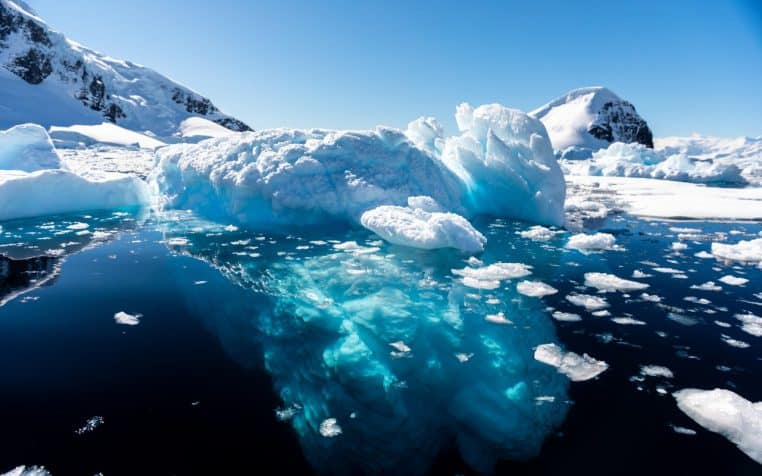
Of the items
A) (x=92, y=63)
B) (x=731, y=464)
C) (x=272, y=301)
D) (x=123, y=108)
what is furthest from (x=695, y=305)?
(x=92, y=63)

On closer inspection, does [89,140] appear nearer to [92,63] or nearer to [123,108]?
[123,108]

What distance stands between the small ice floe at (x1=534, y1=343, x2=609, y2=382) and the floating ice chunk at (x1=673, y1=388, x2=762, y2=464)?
0.56 meters

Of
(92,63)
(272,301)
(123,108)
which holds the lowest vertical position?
(272,301)

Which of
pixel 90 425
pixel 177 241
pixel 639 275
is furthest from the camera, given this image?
pixel 177 241

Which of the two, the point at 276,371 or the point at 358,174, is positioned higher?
the point at 358,174

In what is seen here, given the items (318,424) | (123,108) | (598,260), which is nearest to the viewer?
(318,424)

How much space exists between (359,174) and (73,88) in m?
69.8

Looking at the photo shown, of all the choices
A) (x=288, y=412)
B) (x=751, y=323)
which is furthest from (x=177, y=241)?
(x=751, y=323)

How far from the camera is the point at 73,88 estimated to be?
58781 mm

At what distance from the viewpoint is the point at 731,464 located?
2.35m

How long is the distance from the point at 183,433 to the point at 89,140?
48.5m

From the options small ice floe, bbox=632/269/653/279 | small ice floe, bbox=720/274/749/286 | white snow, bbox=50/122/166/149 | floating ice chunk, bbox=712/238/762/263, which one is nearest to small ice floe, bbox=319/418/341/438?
small ice floe, bbox=632/269/653/279

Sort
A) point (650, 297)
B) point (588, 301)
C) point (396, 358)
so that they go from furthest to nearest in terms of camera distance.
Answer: point (650, 297) < point (588, 301) < point (396, 358)

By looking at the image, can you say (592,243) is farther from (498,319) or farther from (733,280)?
(498,319)
